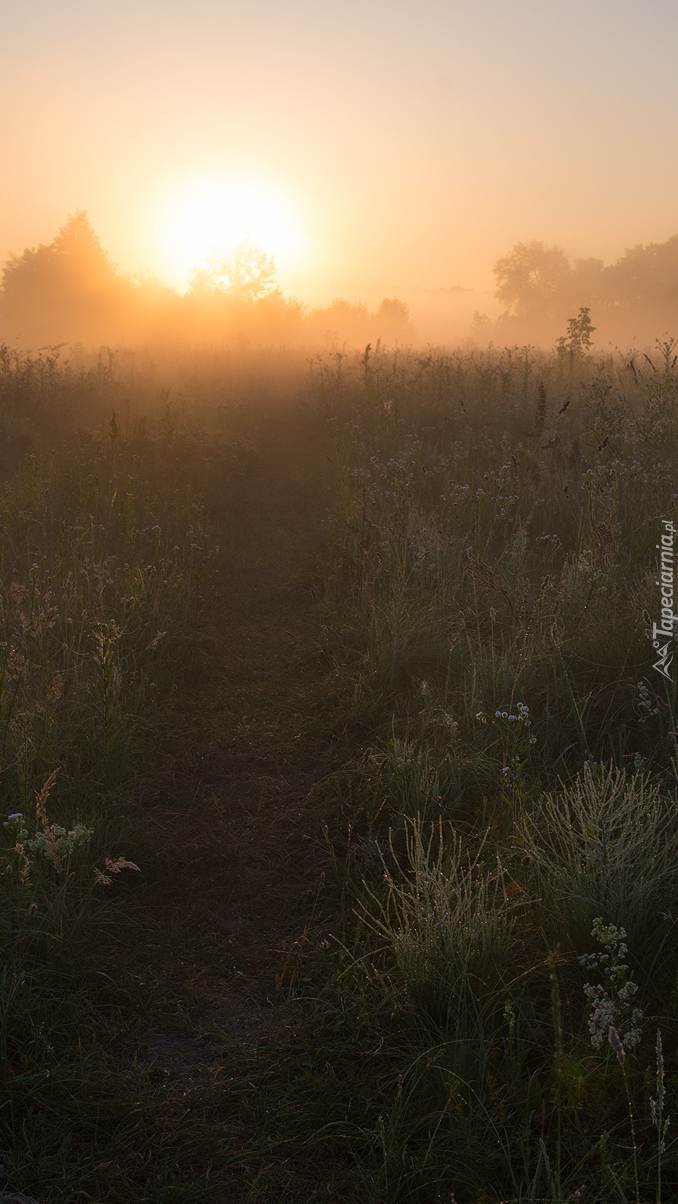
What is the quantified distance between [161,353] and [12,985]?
14.0m

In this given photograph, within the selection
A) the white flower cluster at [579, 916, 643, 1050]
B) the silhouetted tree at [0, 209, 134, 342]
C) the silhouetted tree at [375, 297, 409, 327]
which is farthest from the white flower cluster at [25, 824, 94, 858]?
the silhouetted tree at [375, 297, 409, 327]

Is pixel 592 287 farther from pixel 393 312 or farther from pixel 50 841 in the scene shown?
pixel 50 841

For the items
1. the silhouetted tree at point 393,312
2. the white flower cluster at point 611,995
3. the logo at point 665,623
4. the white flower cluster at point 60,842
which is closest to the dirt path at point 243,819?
the white flower cluster at point 60,842

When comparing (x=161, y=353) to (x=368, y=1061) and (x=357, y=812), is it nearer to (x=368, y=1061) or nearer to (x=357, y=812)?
Answer: (x=357, y=812)

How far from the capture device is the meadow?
1.66m

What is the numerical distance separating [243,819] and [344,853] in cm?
52

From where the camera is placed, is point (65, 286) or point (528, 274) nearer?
point (65, 286)

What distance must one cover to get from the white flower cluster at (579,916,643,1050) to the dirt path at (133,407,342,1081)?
0.93 meters

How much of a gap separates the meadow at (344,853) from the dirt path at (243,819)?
0.02 meters

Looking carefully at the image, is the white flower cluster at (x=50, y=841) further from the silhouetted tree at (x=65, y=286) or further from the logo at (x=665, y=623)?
the silhouetted tree at (x=65, y=286)

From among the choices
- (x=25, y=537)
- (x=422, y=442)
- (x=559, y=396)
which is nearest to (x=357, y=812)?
(x=25, y=537)

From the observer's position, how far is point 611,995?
1.92 metres

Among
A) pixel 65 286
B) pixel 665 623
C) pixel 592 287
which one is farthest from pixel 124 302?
pixel 592 287

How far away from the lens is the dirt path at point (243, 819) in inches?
86.4
